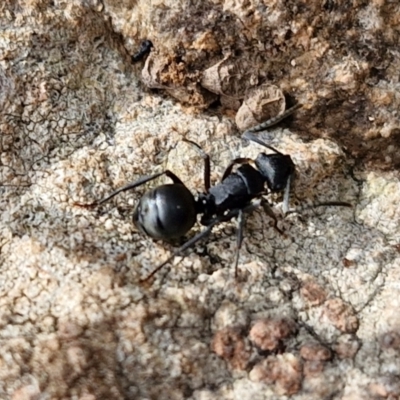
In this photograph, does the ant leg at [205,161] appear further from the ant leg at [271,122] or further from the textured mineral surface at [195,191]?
the ant leg at [271,122]

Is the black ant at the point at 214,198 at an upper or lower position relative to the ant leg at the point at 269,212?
upper

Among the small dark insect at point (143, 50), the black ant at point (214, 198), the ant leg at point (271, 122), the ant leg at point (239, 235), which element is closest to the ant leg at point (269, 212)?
the black ant at point (214, 198)

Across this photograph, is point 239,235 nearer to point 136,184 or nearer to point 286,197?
point 286,197

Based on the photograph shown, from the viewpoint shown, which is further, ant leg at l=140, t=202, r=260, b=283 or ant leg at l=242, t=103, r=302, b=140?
ant leg at l=242, t=103, r=302, b=140

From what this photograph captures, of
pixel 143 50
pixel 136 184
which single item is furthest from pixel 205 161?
pixel 143 50

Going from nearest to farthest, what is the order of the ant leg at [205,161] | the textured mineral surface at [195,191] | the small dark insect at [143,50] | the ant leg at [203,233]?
the textured mineral surface at [195,191]
the ant leg at [203,233]
the ant leg at [205,161]
the small dark insect at [143,50]

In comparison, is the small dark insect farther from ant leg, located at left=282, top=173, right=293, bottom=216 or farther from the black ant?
ant leg, located at left=282, top=173, right=293, bottom=216

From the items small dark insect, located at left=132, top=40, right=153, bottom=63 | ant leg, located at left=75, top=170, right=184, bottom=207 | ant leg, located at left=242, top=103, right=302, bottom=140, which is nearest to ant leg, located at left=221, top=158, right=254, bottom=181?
ant leg, located at left=242, top=103, right=302, bottom=140
